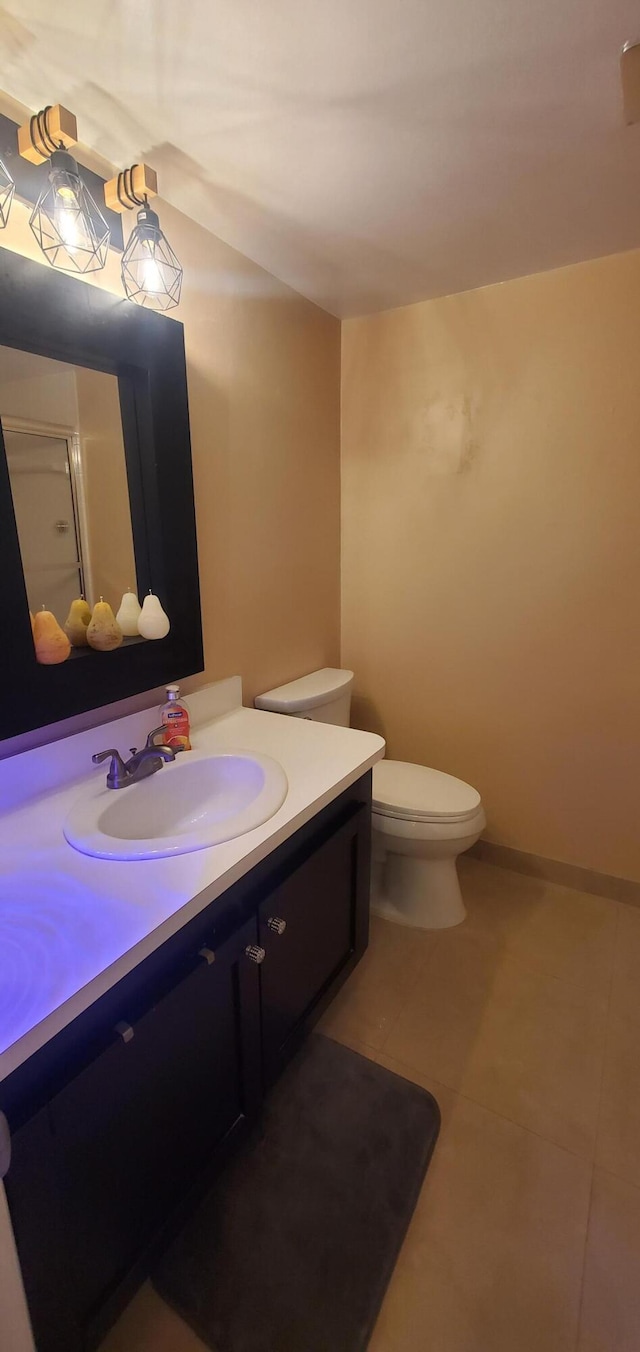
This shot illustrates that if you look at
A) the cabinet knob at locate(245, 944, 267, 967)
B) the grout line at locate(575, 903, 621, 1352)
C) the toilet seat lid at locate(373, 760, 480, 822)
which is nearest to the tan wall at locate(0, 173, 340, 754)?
the toilet seat lid at locate(373, 760, 480, 822)

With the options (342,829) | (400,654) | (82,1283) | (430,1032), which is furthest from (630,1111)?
(400,654)

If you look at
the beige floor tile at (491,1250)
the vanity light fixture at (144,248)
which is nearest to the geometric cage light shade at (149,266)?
the vanity light fixture at (144,248)

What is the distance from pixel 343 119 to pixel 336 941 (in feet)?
5.90

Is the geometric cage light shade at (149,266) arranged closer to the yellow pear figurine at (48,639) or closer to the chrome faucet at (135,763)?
the yellow pear figurine at (48,639)

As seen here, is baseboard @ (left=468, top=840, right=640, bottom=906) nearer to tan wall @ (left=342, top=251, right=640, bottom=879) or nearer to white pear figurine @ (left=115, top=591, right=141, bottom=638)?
tan wall @ (left=342, top=251, right=640, bottom=879)

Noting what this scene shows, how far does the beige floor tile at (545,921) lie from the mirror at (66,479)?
163cm

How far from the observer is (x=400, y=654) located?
7.30 ft

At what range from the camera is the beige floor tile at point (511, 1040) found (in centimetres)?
132

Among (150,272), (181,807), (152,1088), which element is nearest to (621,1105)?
(152,1088)

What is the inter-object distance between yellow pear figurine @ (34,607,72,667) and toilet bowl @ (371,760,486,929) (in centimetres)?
106

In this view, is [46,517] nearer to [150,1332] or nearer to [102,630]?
[102,630]

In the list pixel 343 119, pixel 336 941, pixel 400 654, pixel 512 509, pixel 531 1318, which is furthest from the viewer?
pixel 400 654

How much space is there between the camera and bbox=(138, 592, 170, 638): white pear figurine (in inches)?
51.5

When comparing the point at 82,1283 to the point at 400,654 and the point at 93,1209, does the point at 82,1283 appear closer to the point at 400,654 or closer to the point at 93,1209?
the point at 93,1209
